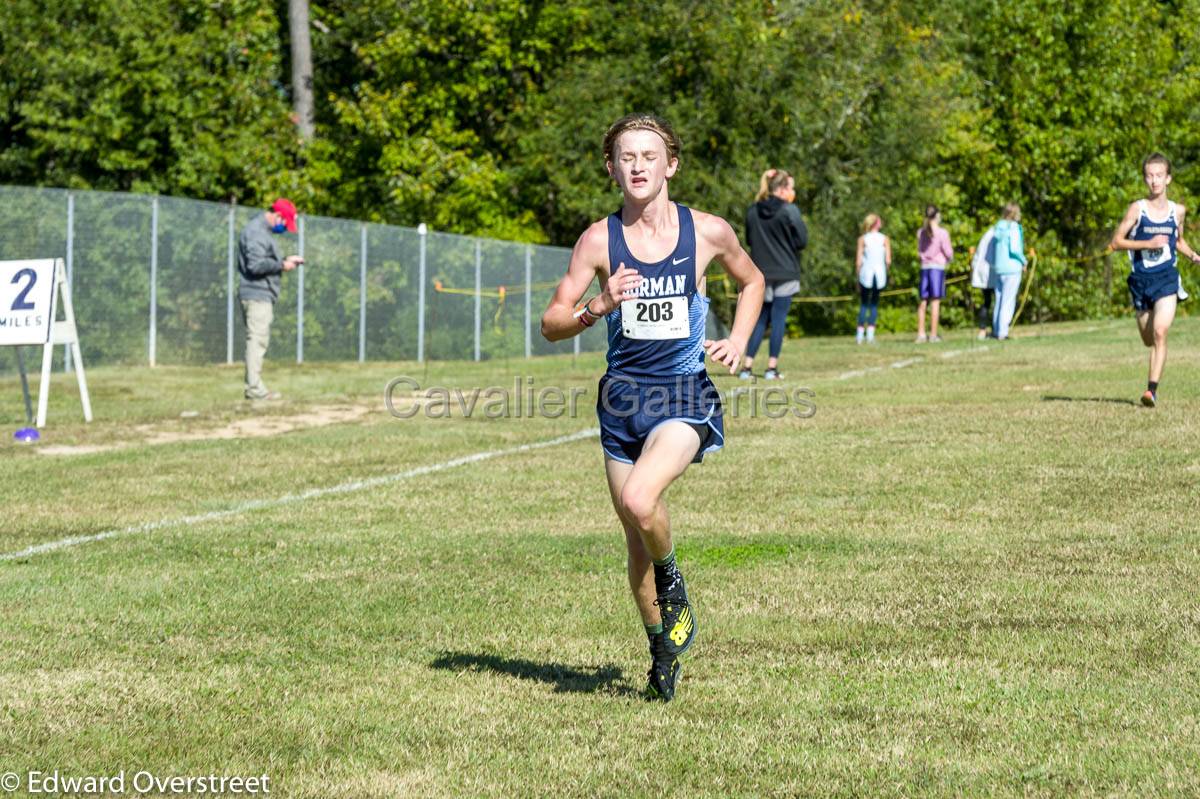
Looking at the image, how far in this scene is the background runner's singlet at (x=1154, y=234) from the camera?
42.9 ft

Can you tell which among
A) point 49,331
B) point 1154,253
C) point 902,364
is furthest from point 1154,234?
point 49,331

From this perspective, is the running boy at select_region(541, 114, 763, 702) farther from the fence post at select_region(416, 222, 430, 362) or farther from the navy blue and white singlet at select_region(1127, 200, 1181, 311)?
the fence post at select_region(416, 222, 430, 362)

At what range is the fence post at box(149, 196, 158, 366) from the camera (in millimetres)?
23609

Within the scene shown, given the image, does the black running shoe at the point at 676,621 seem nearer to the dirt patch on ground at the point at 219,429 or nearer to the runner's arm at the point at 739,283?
the runner's arm at the point at 739,283

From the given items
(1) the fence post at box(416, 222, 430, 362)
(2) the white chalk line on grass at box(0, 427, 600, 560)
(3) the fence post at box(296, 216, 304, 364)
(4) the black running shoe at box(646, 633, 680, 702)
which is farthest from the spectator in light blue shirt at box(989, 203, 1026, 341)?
(4) the black running shoe at box(646, 633, 680, 702)

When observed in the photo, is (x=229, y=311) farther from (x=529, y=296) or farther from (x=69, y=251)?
(x=529, y=296)

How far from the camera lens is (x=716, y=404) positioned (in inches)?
218

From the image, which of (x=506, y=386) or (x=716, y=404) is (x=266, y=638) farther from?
(x=506, y=386)

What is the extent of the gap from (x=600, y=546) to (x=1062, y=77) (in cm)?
4123

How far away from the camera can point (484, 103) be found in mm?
39500

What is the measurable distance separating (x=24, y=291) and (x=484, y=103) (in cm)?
2539

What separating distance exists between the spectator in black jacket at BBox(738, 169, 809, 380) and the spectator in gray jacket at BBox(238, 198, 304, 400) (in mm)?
4980

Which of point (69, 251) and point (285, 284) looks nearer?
point (69, 251)

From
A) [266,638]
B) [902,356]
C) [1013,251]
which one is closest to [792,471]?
[266,638]
